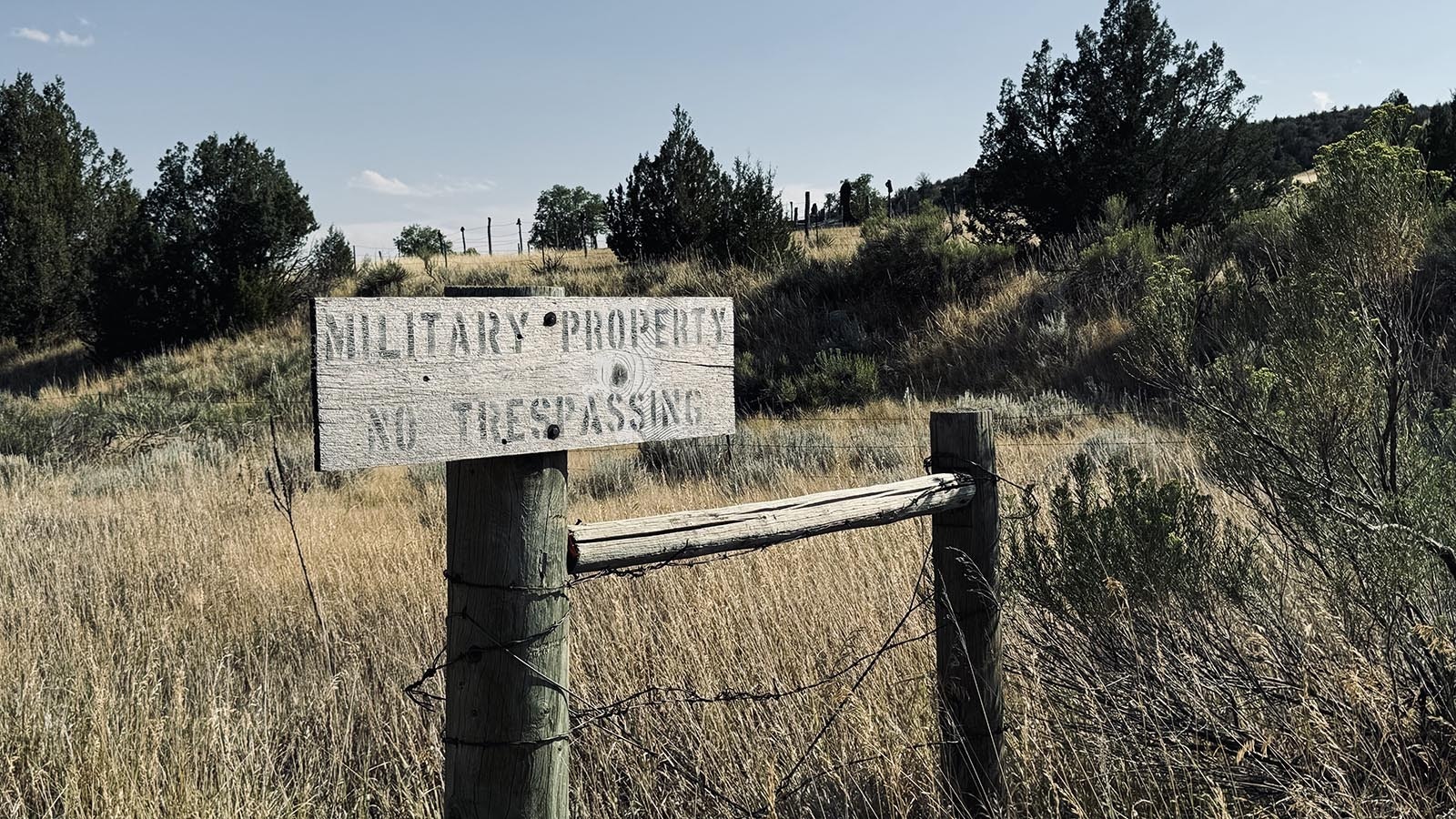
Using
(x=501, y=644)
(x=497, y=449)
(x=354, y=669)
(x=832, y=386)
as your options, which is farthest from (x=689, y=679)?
(x=832, y=386)

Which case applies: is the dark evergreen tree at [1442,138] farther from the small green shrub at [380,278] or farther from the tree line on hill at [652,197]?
the small green shrub at [380,278]

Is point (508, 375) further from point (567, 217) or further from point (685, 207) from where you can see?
point (567, 217)

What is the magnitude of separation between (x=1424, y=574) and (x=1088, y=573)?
→ 869 millimetres

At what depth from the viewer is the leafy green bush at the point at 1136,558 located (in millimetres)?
2975

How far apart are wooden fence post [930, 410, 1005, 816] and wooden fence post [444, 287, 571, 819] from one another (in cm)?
110

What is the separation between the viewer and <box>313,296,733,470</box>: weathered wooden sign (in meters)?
1.69

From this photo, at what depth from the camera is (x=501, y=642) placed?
1856mm

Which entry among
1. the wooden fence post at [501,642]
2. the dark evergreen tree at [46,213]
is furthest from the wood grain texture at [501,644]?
the dark evergreen tree at [46,213]

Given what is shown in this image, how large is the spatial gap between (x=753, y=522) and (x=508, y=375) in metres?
0.69

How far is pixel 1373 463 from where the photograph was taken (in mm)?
2930

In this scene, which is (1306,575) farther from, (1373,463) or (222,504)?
(222,504)

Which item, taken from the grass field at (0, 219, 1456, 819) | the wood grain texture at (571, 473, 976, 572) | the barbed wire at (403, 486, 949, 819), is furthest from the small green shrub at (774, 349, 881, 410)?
the wood grain texture at (571, 473, 976, 572)

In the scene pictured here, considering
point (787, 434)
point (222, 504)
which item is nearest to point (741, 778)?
point (222, 504)

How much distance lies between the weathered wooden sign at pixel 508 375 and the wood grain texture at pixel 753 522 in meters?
0.19
